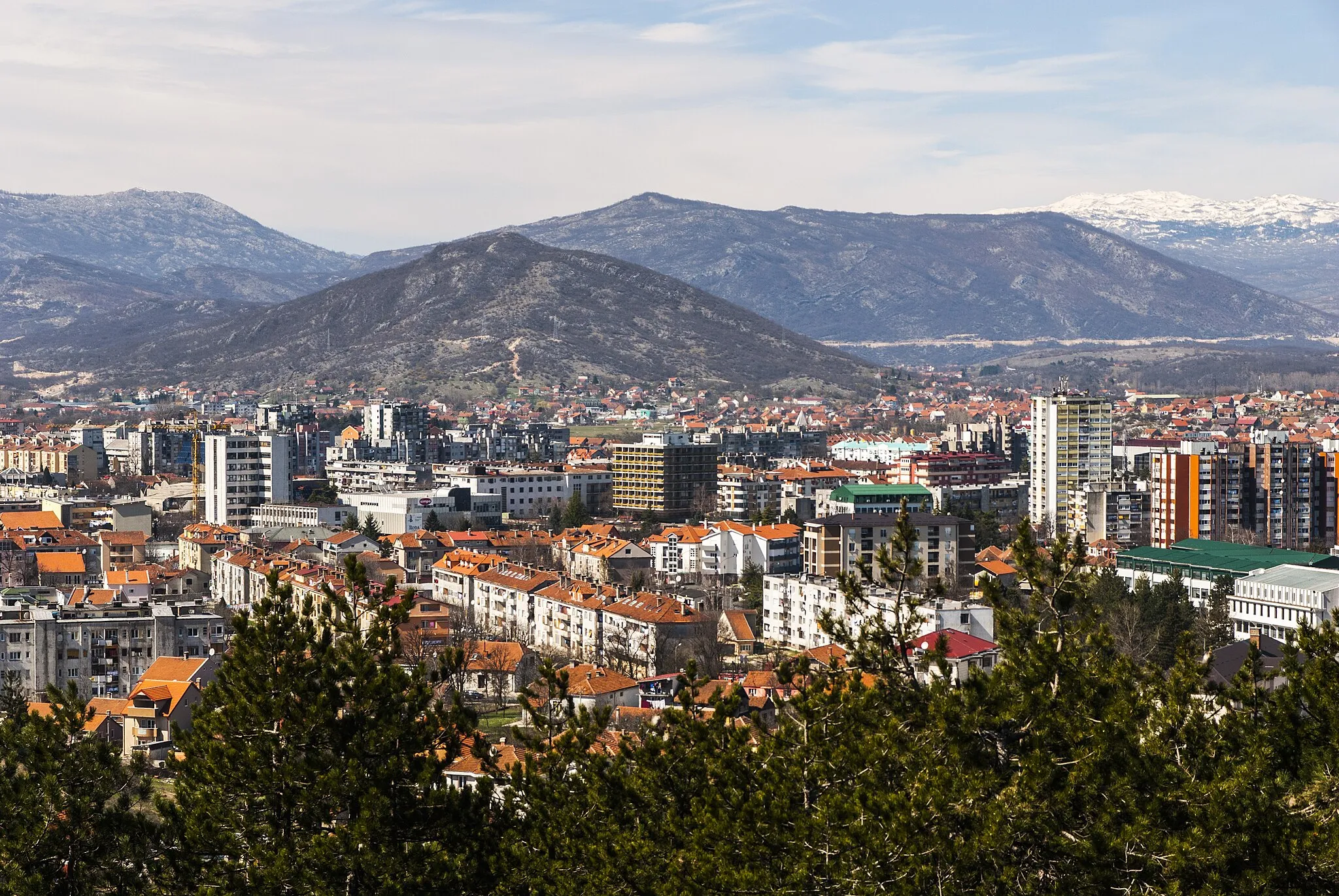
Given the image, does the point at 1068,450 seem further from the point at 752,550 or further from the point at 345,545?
the point at 345,545

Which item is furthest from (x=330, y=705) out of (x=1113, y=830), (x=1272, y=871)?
(x=1272, y=871)

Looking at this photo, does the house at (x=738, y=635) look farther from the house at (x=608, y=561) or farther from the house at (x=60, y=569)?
the house at (x=60, y=569)

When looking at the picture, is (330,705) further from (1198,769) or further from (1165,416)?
(1165,416)

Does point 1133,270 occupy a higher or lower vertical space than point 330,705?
higher

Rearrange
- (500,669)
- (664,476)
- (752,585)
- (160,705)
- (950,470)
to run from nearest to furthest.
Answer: (160,705) → (500,669) → (752,585) → (664,476) → (950,470)

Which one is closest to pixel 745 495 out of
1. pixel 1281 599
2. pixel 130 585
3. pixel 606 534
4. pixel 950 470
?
pixel 606 534

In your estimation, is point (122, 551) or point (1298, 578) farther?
point (122, 551)
